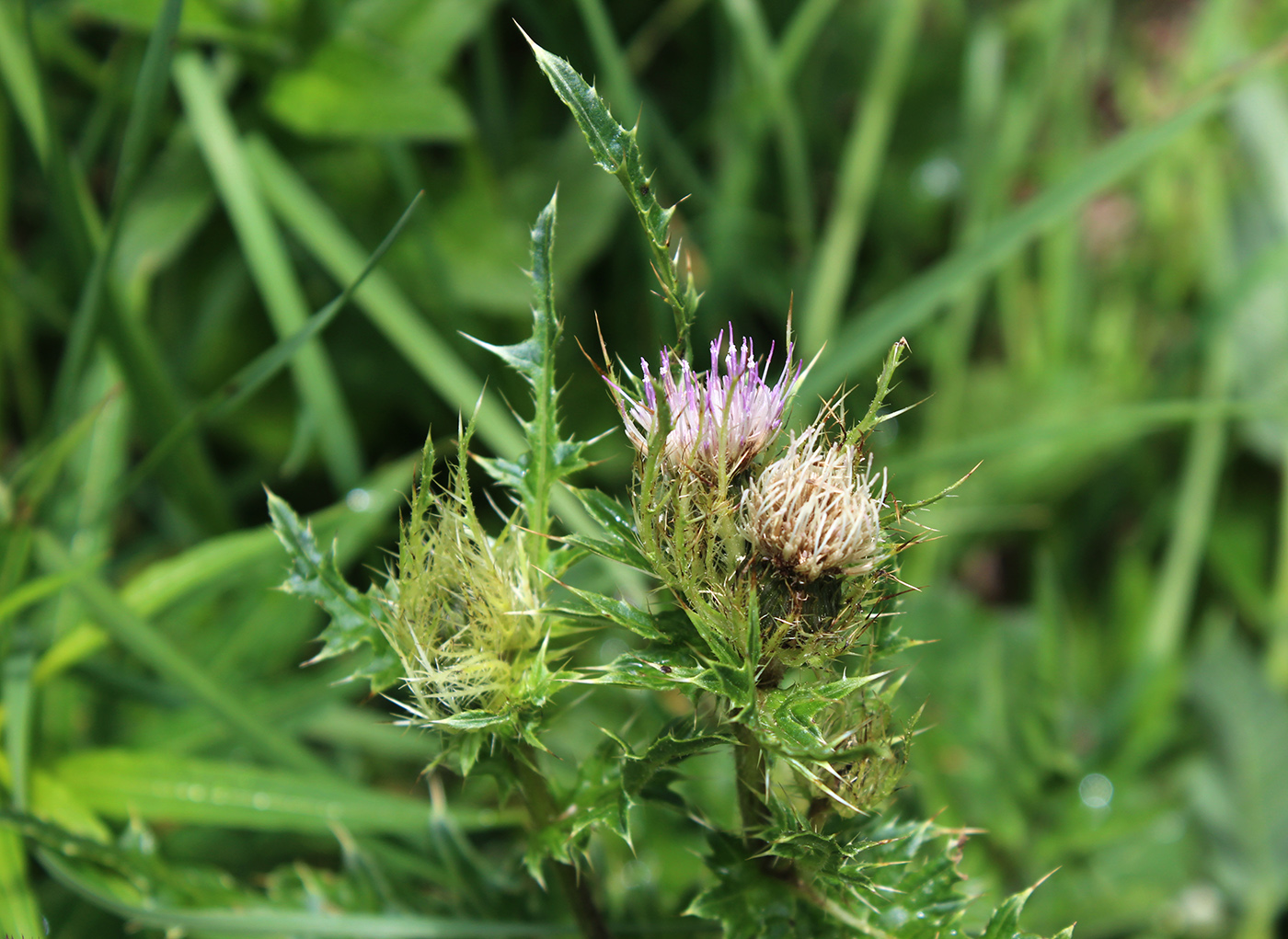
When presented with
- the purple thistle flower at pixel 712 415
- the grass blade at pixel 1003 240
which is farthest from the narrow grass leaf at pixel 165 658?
the grass blade at pixel 1003 240

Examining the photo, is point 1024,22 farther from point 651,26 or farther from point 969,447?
point 969,447

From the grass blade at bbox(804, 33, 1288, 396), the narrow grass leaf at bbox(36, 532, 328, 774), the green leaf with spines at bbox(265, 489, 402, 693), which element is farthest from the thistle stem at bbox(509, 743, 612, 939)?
the grass blade at bbox(804, 33, 1288, 396)

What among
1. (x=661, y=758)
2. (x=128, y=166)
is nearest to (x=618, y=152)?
(x=661, y=758)

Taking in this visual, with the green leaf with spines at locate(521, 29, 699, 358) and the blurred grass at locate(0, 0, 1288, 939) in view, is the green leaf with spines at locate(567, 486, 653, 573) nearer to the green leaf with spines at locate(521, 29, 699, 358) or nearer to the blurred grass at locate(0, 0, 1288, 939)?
the green leaf with spines at locate(521, 29, 699, 358)

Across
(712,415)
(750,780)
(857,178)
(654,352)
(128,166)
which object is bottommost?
(654,352)

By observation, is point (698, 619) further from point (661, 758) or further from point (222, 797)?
point (222, 797)

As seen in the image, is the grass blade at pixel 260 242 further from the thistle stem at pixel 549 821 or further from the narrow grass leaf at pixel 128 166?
the thistle stem at pixel 549 821

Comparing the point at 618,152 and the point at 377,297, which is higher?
the point at 618,152

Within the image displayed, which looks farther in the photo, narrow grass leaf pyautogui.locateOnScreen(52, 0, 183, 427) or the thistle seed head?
narrow grass leaf pyautogui.locateOnScreen(52, 0, 183, 427)
